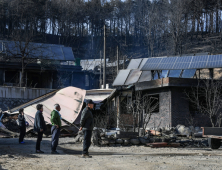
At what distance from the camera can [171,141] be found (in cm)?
1414

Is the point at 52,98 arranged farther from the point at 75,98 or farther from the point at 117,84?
the point at 117,84

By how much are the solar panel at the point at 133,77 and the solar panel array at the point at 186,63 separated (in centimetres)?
204

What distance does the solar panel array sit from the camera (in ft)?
66.9

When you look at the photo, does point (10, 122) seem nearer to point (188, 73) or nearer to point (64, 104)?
point (64, 104)

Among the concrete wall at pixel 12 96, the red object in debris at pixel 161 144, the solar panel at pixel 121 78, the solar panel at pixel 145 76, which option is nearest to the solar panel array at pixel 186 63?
the solar panel at pixel 145 76

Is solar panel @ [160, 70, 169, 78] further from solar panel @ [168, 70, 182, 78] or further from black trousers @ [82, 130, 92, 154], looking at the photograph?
black trousers @ [82, 130, 92, 154]

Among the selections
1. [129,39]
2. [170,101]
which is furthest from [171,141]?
[129,39]

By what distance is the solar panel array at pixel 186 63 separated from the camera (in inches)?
803

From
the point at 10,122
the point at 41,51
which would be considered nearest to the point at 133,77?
the point at 10,122

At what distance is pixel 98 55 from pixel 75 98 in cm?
3710

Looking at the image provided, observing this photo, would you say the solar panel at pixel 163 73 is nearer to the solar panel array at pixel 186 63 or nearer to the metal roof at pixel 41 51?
the solar panel array at pixel 186 63

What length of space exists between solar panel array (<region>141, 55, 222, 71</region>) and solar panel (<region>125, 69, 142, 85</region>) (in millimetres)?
2042

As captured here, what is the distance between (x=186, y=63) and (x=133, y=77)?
16.7ft

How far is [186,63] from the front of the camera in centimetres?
2136
